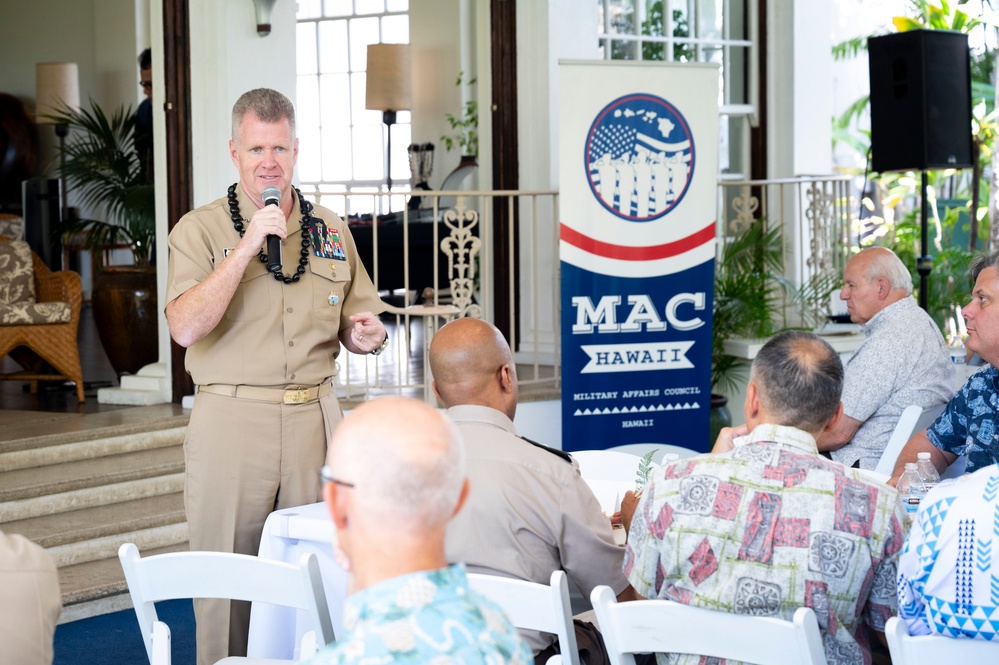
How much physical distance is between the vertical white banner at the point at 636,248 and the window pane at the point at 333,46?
22.6 ft

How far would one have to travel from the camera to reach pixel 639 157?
17.9 ft

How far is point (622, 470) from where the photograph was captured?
340 centimetres

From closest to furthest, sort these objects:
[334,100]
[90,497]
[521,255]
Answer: [90,497], [521,255], [334,100]

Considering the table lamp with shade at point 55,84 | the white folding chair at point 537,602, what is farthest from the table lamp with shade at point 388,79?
the white folding chair at point 537,602

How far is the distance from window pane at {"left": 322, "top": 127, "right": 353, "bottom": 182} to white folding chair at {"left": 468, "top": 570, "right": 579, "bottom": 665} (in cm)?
1018

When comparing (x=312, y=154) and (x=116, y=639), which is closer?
(x=116, y=639)

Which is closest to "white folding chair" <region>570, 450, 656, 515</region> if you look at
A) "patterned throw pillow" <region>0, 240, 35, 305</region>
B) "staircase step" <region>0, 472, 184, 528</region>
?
"staircase step" <region>0, 472, 184, 528</region>

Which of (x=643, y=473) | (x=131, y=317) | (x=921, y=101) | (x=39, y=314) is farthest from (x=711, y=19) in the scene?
(x=643, y=473)

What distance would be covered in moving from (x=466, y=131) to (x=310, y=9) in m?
3.03

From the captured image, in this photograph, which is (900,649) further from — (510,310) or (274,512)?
(510,310)

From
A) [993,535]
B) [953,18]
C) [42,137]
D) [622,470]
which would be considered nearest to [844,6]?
[953,18]

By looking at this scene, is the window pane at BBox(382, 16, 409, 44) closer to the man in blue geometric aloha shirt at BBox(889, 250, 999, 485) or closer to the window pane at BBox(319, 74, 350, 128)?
the window pane at BBox(319, 74, 350, 128)

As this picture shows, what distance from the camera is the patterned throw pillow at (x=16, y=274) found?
6.39 m

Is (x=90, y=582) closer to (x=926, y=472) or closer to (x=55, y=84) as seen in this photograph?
(x=926, y=472)
